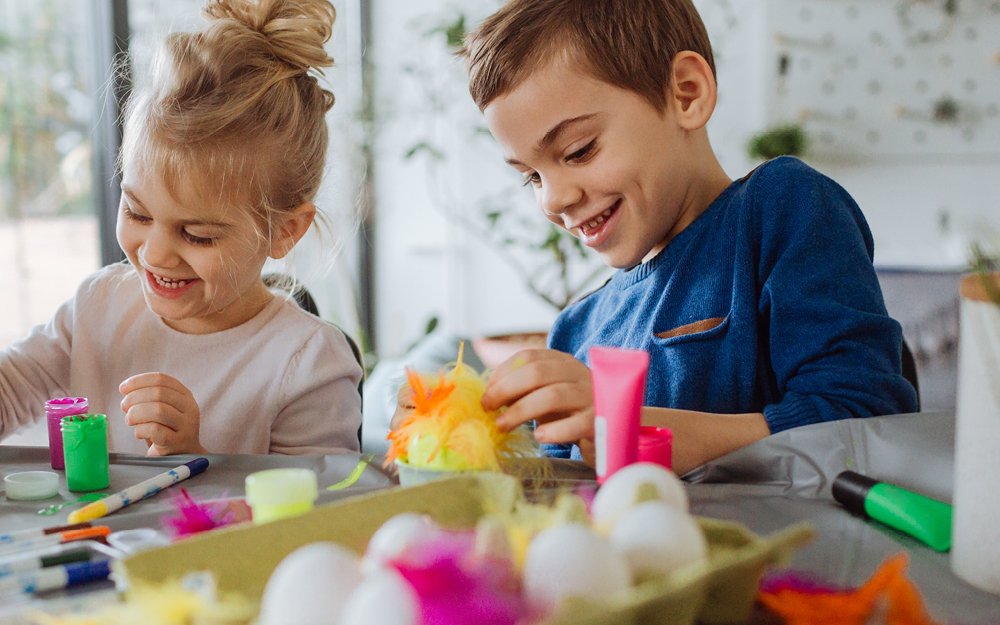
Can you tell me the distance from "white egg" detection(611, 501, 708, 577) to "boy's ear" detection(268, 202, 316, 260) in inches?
32.3

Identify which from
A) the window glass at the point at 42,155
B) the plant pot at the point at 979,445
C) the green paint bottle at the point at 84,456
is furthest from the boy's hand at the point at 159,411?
the window glass at the point at 42,155

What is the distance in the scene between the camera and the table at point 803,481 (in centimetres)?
45

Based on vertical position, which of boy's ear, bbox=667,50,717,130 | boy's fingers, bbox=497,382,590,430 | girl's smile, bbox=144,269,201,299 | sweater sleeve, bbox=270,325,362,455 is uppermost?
boy's ear, bbox=667,50,717,130

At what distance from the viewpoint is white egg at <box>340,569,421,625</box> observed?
0.27 metres

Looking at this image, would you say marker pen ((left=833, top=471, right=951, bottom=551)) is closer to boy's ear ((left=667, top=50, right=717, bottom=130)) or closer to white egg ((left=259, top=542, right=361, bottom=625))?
white egg ((left=259, top=542, right=361, bottom=625))

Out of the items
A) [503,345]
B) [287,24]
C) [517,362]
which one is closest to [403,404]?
[517,362]

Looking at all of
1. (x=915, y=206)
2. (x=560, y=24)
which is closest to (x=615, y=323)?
(x=560, y=24)

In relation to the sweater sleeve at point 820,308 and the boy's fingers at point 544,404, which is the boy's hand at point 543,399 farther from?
the sweater sleeve at point 820,308

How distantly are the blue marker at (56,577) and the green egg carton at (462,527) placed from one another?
104 millimetres

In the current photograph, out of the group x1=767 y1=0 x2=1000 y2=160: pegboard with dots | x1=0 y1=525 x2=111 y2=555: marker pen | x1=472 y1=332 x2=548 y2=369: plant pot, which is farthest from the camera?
x1=767 y1=0 x2=1000 y2=160: pegboard with dots

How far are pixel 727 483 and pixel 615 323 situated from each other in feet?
1.53

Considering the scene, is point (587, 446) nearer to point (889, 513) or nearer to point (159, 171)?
point (889, 513)

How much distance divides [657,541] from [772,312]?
521mm

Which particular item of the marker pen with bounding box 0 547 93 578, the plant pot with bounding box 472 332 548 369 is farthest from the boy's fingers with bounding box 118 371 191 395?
the plant pot with bounding box 472 332 548 369
